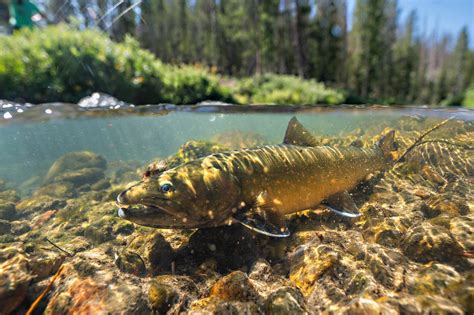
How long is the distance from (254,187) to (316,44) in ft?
65.6

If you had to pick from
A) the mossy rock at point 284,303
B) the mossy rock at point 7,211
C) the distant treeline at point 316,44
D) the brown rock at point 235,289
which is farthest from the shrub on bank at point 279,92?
the mossy rock at point 284,303

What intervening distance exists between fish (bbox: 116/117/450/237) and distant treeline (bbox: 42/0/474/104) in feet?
25.0

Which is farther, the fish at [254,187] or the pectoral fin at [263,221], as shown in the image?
the pectoral fin at [263,221]

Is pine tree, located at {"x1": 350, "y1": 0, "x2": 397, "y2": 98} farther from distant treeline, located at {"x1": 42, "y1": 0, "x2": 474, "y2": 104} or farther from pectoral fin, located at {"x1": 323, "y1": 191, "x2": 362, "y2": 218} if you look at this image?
pectoral fin, located at {"x1": 323, "y1": 191, "x2": 362, "y2": 218}

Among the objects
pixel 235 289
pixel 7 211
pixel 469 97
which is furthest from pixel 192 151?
pixel 469 97

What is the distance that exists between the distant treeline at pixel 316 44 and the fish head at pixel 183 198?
25.9ft

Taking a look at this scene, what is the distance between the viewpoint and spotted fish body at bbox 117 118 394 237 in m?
3.49

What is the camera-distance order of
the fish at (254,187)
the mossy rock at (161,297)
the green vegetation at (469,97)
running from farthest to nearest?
the green vegetation at (469,97) → the fish at (254,187) → the mossy rock at (161,297)

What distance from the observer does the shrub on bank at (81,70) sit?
10094 mm

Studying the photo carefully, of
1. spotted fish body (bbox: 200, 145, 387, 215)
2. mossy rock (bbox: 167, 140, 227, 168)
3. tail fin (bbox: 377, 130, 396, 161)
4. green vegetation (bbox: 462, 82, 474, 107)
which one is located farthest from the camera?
green vegetation (bbox: 462, 82, 474, 107)

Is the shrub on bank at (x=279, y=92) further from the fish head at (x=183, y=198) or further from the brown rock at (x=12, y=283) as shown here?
the brown rock at (x=12, y=283)

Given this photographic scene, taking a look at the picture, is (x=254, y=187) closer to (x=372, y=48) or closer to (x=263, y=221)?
(x=263, y=221)

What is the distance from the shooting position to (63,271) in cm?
370

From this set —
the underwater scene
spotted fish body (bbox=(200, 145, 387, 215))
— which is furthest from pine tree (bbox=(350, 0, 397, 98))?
spotted fish body (bbox=(200, 145, 387, 215))
